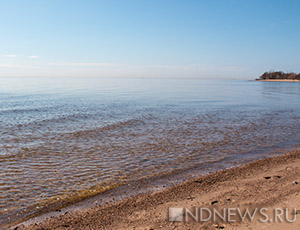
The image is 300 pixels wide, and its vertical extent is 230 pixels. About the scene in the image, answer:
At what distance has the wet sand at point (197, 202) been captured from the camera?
430 cm

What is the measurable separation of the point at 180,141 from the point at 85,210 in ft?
22.6

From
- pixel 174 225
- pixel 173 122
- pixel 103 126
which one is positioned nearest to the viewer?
pixel 174 225

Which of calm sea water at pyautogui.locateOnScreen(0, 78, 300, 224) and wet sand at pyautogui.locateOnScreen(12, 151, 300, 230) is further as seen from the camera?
calm sea water at pyautogui.locateOnScreen(0, 78, 300, 224)

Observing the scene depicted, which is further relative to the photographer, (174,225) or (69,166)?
(69,166)

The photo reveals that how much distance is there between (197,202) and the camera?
514 cm

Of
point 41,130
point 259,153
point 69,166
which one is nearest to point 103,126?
point 41,130

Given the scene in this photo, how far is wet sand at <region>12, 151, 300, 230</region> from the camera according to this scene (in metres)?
4.30

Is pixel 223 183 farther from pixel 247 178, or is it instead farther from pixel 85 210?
pixel 85 210

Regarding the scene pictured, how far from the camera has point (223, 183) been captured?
6.28 meters

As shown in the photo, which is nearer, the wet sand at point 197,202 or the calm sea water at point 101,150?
the wet sand at point 197,202

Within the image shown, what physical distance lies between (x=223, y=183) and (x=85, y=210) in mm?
3682

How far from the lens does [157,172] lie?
294 inches

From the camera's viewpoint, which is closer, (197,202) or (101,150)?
(197,202)

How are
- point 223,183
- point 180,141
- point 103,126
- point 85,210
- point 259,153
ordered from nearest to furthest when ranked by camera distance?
point 85,210, point 223,183, point 259,153, point 180,141, point 103,126
